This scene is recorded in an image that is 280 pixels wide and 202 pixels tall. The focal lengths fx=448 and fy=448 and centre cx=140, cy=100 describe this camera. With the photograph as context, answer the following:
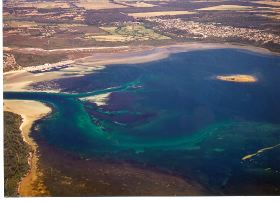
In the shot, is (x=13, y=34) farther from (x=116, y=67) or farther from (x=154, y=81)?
(x=154, y=81)

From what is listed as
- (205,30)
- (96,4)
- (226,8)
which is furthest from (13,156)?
(226,8)

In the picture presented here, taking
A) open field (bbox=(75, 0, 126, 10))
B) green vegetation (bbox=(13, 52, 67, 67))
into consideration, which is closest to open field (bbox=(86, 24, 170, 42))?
open field (bbox=(75, 0, 126, 10))

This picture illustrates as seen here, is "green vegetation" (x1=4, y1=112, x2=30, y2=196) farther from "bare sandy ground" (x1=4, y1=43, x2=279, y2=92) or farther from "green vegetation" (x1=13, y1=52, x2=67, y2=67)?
"green vegetation" (x1=13, y1=52, x2=67, y2=67)

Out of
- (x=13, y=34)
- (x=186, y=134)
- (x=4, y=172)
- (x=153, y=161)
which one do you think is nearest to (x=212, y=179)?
(x=153, y=161)

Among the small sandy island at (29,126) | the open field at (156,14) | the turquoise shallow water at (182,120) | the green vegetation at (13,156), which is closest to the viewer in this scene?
the small sandy island at (29,126)

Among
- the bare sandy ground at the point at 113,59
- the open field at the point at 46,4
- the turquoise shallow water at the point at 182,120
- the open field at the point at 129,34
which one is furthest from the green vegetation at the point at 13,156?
the open field at the point at 46,4

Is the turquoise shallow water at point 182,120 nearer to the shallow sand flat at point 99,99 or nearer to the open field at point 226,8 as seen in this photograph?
the shallow sand flat at point 99,99
